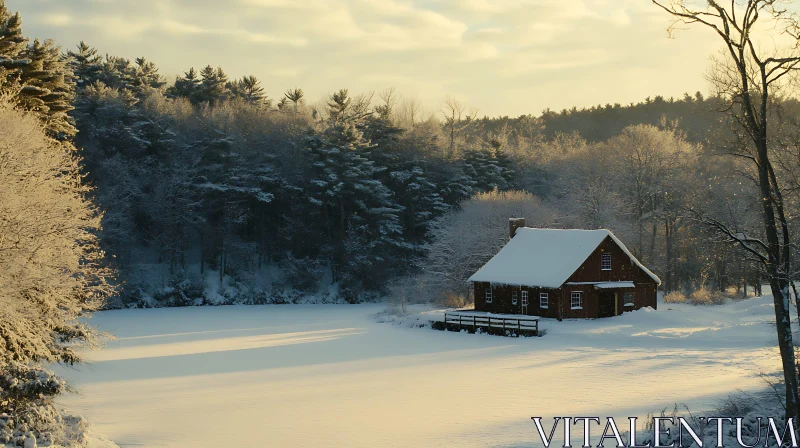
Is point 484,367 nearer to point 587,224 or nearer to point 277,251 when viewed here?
point 587,224

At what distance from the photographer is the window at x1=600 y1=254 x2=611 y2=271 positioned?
1615 inches

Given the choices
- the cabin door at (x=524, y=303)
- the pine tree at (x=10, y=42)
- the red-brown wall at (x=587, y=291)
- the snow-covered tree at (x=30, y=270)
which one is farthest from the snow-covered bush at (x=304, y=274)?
the snow-covered tree at (x=30, y=270)

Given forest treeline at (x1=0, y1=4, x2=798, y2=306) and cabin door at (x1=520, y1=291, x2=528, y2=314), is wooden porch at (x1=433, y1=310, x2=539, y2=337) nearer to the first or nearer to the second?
cabin door at (x1=520, y1=291, x2=528, y2=314)

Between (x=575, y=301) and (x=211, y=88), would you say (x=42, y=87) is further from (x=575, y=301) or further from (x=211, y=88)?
(x=211, y=88)

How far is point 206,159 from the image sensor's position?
62.6 meters

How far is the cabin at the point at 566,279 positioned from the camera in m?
39.8

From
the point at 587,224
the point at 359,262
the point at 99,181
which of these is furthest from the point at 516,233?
the point at 99,181

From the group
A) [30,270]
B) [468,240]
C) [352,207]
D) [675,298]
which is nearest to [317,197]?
[352,207]

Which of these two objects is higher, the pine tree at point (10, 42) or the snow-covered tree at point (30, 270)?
the pine tree at point (10, 42)

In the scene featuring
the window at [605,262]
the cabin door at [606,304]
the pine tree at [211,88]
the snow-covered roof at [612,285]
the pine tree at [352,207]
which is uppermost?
the pine tree at [211,88]

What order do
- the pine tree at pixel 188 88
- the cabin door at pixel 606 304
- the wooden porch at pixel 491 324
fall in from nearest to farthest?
the wooden porch at pixel 491 324, the cabin door at pixel 606 304, the pine tree at pixel 188 88

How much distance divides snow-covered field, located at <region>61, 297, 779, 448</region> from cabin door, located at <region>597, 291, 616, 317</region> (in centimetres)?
106

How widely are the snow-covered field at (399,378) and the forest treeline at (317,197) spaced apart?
1594cm

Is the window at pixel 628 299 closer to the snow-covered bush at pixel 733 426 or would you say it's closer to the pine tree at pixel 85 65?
the snow-covered bush at pixel 733 426
